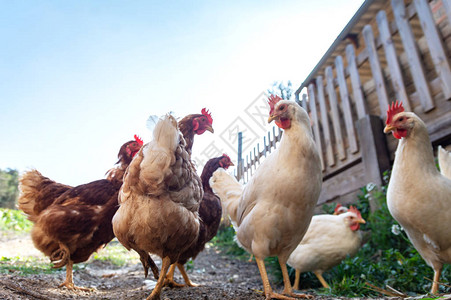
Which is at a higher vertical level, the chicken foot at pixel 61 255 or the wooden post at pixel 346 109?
the wooden post at pixel 346 109

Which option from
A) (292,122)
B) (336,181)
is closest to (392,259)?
(336,181)

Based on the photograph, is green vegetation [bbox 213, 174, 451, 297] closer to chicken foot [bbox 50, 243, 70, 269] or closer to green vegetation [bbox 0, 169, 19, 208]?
chicken foot [bbox 50, 243, 70, 269]

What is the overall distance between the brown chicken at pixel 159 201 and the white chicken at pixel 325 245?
169 cm

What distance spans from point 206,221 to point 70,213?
1.38 meters

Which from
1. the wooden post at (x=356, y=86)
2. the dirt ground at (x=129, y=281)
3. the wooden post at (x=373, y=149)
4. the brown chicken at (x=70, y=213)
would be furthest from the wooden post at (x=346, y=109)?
the brown chicken at (x=70, y=213)

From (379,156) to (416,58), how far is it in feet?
4.20

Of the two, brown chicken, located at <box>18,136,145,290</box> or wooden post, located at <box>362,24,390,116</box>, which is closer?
brown chicken, located at <box>18,136,145,290</box>


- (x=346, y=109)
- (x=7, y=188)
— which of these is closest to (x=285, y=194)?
(x=346, y=109)

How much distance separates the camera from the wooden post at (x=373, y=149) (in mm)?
3855

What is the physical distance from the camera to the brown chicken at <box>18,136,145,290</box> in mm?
2891

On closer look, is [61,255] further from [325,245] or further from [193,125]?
[325,245]

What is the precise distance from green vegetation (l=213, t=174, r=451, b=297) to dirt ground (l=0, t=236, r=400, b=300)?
0.39 m

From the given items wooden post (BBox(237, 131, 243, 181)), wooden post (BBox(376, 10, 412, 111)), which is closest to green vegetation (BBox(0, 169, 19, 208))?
wooden post (BBox(237, 131, 243, 181))

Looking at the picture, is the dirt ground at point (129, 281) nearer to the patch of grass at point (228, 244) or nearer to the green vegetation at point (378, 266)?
the patch of grass at point (228, 244)
